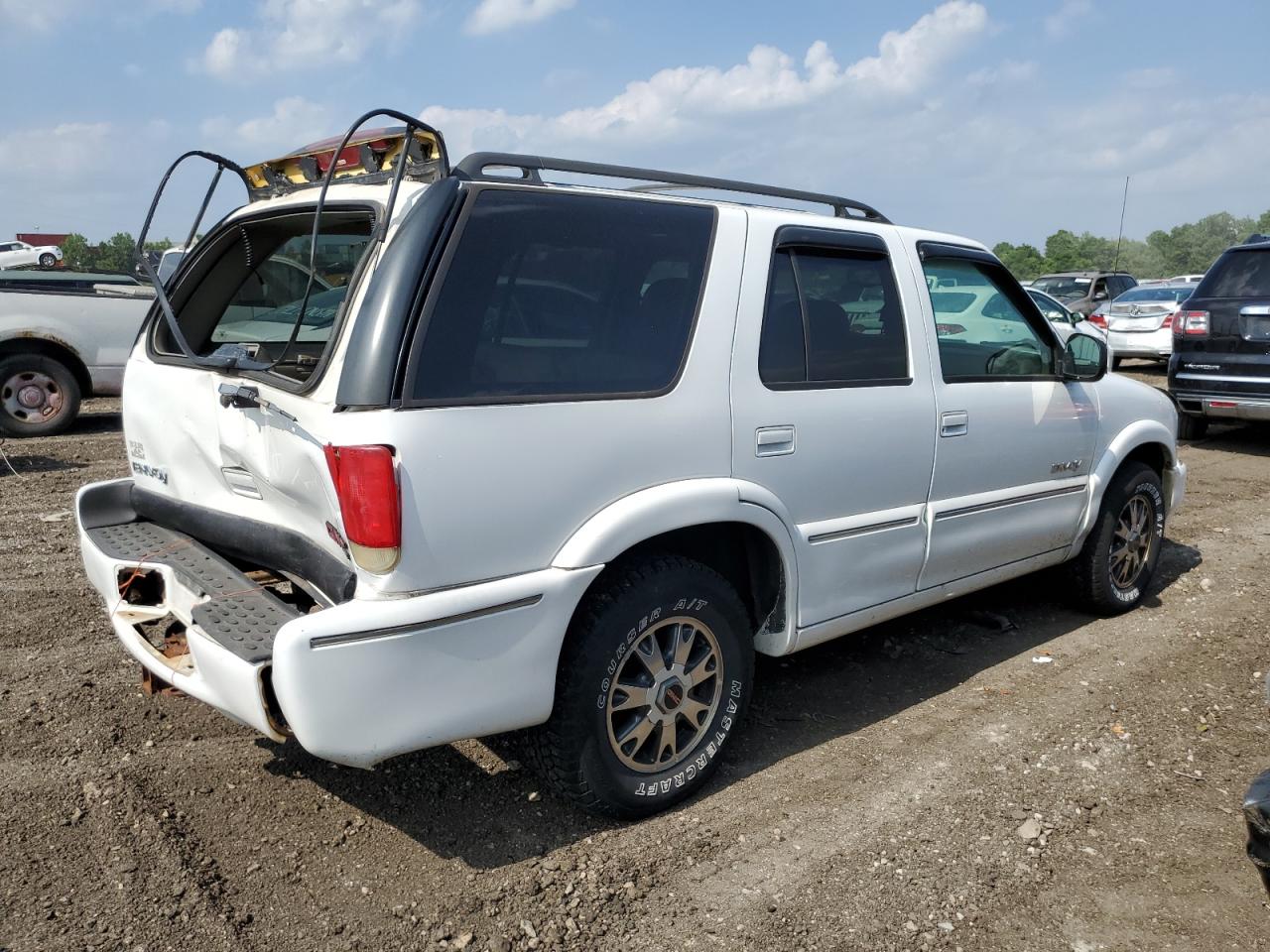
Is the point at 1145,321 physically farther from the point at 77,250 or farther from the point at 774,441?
the point at 77,250

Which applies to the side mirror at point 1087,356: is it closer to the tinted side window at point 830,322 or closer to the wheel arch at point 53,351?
the tinted side window at point 830,322

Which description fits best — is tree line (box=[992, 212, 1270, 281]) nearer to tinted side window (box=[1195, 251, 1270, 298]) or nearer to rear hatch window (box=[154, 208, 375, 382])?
tinted side window (box=[1195, 251, 1270, 298])

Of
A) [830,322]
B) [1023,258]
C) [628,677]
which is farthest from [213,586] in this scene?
[1023,258]

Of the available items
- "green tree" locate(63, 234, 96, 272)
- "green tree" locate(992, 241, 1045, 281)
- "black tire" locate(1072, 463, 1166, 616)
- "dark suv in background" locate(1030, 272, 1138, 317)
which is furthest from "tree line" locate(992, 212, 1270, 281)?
"black tire" locate(1072, 463, 1166, 616)

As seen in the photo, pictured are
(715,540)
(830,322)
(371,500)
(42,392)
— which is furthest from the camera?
(42,392)

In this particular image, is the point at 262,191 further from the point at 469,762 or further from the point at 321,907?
the point at 321,907

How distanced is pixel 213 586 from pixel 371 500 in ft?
2.79

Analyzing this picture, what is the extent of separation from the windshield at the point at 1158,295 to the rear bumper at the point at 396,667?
15.6 m

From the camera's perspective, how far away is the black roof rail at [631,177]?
299cm

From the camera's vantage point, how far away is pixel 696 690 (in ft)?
11.3

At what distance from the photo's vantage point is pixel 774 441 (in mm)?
3439

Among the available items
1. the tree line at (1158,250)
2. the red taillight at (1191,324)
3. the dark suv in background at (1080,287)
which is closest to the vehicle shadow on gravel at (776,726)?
the red taillight at (1191,324)

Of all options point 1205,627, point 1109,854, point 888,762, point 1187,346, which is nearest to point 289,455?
point 888,762

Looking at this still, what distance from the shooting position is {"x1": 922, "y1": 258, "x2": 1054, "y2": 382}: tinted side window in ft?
13.8
